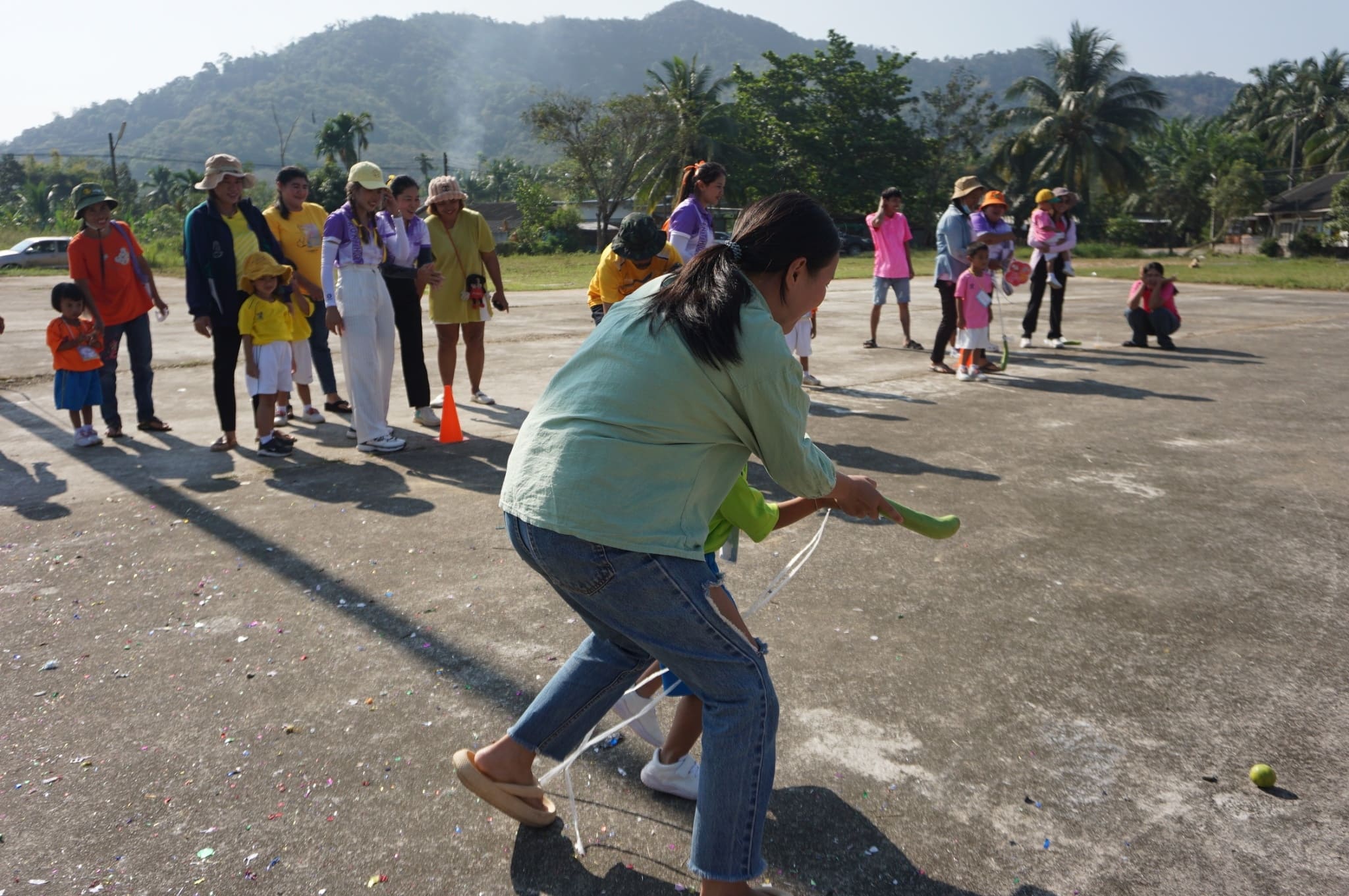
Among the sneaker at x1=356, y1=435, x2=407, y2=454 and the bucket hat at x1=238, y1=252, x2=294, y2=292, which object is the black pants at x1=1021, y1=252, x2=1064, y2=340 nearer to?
the sneaker at x1=356, y1=435, x2=407, y2=454

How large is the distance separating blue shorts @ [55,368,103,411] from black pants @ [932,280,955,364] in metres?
7.77

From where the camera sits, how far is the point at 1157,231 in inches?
2457

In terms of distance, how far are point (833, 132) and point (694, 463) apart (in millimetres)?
56133

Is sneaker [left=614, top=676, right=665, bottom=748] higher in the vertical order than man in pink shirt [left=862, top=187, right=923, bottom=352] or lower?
lower

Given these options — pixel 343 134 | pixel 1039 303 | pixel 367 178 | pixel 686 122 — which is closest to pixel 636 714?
pixel 367 178

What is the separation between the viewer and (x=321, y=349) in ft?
28.1

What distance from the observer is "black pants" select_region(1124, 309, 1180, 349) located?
12211mm

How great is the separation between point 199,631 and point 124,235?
16.3 ft

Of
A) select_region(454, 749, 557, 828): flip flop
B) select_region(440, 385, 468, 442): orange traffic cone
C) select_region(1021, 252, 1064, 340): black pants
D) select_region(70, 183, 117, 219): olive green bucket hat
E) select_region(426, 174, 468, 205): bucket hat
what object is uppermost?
select_region(426, 174, 468, 205): bucket hat

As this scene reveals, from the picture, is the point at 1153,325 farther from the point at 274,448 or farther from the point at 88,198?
the point at 88,198

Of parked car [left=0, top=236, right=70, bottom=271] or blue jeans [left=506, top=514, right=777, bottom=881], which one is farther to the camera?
parked car [left=0, top=236, right=70, bottom=271]

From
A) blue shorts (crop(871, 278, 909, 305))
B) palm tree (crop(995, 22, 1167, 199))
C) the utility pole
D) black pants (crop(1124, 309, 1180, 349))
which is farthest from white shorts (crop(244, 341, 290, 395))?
palm tree (crop(995, 22, 1167, 199))

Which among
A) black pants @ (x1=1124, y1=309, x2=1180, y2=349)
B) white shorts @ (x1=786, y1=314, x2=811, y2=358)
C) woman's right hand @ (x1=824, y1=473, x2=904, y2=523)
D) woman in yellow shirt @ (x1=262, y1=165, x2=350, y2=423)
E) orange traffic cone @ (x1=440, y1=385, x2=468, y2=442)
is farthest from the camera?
black pants @ (x1=1124, y1=309, x2=1180, y2=349)

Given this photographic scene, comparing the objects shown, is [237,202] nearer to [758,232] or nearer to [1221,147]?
[758,232]
